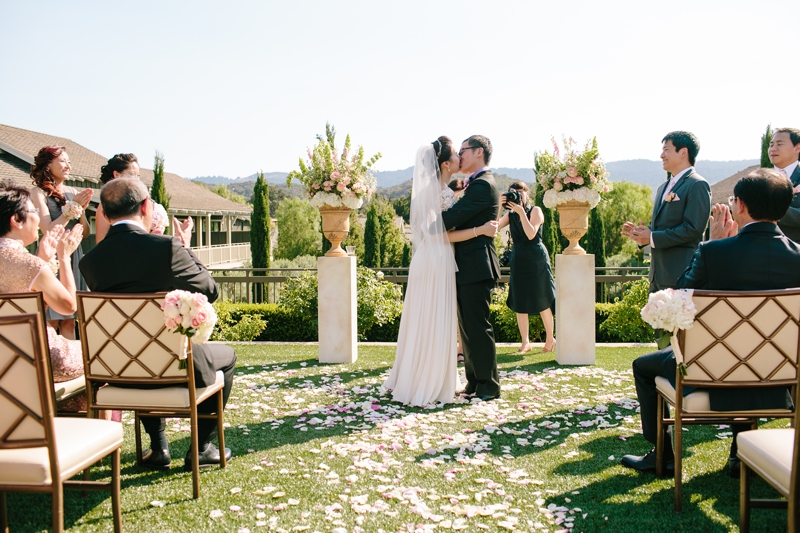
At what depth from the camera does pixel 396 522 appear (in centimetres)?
315

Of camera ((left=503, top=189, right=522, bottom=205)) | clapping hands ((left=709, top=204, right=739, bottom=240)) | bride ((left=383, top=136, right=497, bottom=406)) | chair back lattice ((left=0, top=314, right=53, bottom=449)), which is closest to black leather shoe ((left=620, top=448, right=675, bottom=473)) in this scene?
clapping hands ((left=709, top=204, right=739, bottom=240))

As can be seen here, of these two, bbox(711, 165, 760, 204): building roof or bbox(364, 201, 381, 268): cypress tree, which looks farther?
bbox(711, 165, 760, 204): building roof

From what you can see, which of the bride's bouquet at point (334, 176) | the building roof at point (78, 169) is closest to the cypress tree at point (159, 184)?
the building roof at point (78, 169)

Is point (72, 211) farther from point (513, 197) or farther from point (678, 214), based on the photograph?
point (678, 214)

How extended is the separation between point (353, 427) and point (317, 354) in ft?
11.0

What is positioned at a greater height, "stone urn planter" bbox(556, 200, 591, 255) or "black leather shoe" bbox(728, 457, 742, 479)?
"stone urn planter" bbox(556, 200, 591, 255)

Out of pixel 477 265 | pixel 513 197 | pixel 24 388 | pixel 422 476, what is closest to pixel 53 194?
pixel 24 388

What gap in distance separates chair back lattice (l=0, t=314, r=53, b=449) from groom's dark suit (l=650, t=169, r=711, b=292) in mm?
4568

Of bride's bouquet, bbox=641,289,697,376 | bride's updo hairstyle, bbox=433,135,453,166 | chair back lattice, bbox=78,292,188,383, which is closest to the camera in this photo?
bride's bouquet, bbox=641,289,697,376

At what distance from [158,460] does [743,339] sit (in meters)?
3.48

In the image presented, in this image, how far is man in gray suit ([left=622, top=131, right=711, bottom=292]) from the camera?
5082mm

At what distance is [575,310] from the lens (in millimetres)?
7430

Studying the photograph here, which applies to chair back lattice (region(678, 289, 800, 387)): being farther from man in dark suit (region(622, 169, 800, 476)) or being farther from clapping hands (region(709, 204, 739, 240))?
clapping hands (region(709, 204, 739, 240))

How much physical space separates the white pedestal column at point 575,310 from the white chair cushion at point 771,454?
4487 millimetres
